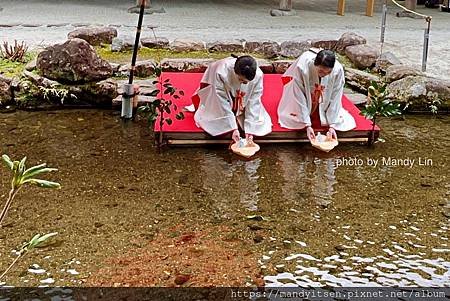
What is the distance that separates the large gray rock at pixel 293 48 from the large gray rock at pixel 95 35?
2.29 m

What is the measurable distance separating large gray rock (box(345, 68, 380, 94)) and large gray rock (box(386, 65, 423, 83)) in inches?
5.2

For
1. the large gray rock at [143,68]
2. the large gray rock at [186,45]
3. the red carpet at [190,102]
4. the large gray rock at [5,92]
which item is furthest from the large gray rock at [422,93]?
the large gray rock at [5,92]

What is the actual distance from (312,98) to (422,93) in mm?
1559

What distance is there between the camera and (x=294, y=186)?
15.5ft

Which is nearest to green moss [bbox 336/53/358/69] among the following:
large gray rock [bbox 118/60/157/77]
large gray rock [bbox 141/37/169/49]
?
large gray rock [bbox 141/37/169/49]

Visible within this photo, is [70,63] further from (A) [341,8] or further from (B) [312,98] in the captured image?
(A) [341,8]

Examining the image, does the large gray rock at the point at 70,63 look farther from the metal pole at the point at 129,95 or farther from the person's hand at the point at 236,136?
the person's hand at the point at 236,136

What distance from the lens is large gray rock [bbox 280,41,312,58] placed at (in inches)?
321

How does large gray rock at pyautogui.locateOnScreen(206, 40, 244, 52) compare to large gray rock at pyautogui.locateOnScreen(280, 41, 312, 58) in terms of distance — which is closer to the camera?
large gray rock at pyautogui.locateOnScreen(280, 41, 312, 58)

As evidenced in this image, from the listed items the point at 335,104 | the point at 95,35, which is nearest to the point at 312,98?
the point at 335,104

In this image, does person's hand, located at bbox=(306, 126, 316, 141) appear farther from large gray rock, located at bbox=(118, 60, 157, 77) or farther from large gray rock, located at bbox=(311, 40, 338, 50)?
large gray rock, located at bbox=(311, 40, 338, 50)

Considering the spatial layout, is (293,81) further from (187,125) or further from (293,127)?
(187,125)

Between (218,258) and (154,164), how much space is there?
1553 millimetres

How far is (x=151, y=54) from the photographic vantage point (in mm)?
8086
